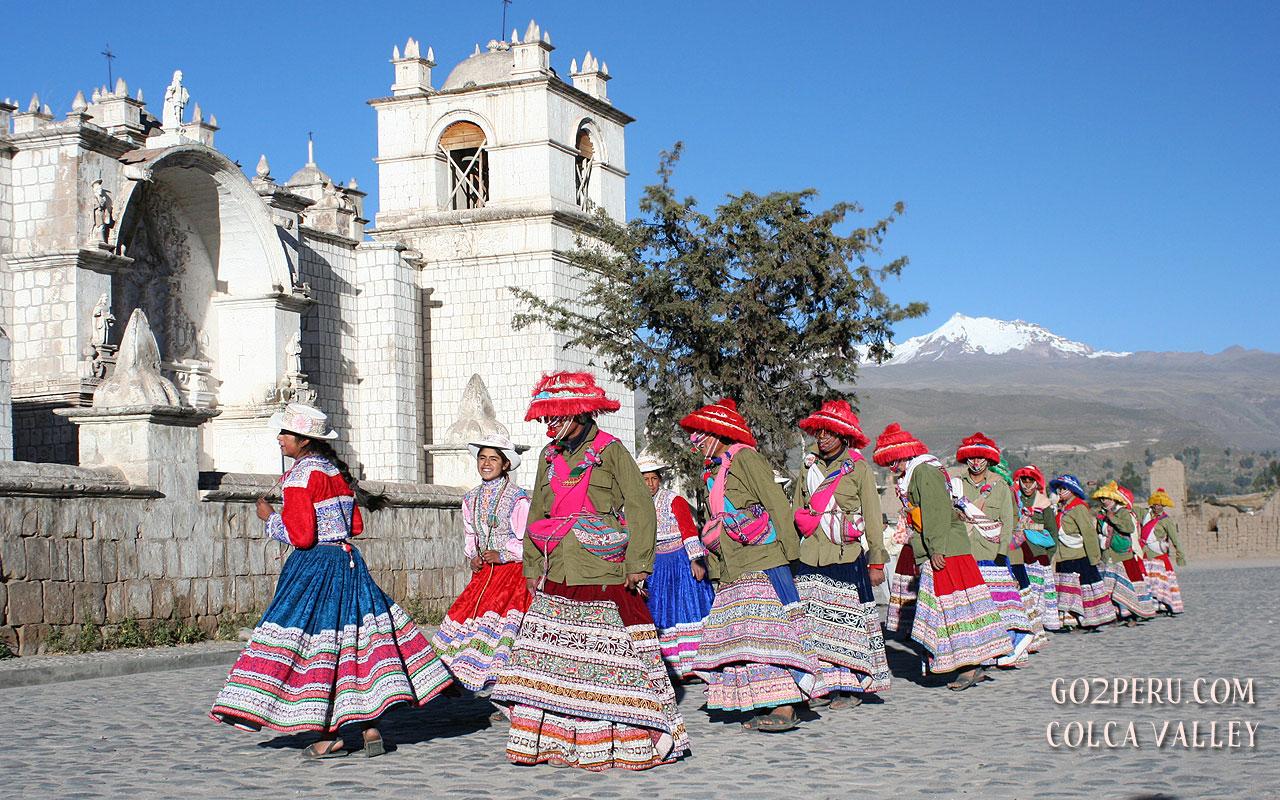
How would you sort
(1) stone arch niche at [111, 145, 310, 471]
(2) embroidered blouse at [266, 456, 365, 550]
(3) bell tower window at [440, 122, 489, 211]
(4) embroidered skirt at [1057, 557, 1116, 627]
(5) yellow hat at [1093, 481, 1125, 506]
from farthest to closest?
(3) bell tower window at [440, 122, 489, 211] < (1) stone arch niche at [111, 145, 310, 471] < (5) yellow hat at [1093, 481, 1125, 506] < (4) embroidered skirt at [1057, 557, 1116, 627] < (2) embroidered blouse at [266, 456, 365, 550]

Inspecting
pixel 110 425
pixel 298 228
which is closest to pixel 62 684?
pixel 110 425

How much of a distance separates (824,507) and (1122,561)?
28.3ft

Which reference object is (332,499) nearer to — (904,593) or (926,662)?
(926,662)

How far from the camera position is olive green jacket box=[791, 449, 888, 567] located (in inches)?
396

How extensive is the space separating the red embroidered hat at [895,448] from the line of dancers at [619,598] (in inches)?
0.8

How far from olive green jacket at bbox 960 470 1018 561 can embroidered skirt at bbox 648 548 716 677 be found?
2.18m

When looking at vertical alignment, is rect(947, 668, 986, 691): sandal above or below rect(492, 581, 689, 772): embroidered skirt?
below

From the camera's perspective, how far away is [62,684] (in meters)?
11.4

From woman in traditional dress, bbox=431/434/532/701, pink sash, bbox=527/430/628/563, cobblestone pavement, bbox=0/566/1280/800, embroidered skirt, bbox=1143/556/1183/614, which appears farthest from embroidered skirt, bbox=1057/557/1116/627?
pink sash, bbox=527/430/628/563

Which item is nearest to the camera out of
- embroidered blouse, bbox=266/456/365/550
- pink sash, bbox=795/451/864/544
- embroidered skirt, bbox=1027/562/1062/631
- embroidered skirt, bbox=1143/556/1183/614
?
embroidered blouse, bbox=266/456/365/550

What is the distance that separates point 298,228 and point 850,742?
21635 mm

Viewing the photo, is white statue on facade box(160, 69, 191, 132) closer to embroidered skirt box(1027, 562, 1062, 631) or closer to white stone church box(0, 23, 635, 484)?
white stone church box(0, 23, 635, 484)

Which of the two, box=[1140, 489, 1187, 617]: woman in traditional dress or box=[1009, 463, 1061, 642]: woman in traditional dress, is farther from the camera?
box=[1140, 489, 1187, 617]: woman in traditional dress

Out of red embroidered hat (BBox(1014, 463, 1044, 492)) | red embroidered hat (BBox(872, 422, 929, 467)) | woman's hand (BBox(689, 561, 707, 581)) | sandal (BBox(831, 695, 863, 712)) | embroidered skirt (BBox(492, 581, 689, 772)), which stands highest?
red embroidered hat (BBox(872, 422, 929, 467))
